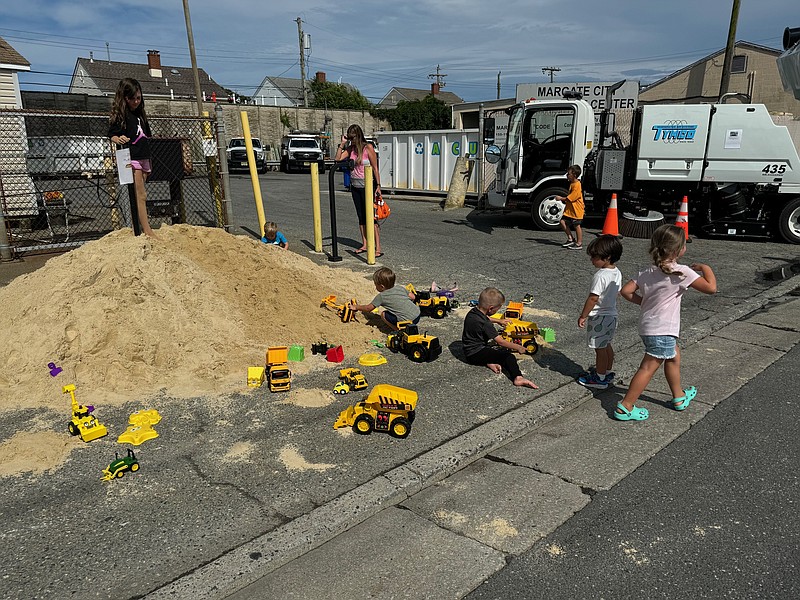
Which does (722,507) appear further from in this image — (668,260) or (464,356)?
(464,356)

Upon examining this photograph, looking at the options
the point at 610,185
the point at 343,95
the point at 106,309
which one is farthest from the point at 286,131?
the point at 106,309

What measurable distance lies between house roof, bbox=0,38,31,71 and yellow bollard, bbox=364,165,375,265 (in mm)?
9852

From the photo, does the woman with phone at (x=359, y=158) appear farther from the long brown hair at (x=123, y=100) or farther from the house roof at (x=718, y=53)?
the house roof at (x=718, y=53)

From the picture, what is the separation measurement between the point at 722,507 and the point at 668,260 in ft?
5.39

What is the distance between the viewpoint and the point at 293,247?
34.7ft

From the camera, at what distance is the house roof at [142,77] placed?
183 ft

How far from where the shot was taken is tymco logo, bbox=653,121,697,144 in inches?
454

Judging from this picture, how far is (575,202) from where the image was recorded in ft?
36.1

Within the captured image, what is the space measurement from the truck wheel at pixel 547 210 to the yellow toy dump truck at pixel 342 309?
7.33 metres

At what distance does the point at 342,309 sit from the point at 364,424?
93.8 inches

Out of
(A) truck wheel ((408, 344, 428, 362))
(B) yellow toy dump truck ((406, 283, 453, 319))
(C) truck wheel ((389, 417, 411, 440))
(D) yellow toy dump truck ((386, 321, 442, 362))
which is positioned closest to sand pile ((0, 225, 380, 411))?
(D) yellow toy dump truck ((386, 321, 442, 362))

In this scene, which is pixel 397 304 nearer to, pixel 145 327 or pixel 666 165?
pixel 145 327

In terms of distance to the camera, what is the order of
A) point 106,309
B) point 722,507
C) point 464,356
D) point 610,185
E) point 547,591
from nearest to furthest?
point 547,591 < point 722,507 < point 106,309 < point 464,356 < point 610,185

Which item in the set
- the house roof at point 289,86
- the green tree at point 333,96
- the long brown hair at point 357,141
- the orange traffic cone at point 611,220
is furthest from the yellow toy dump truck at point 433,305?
the house roof at point 289,86
